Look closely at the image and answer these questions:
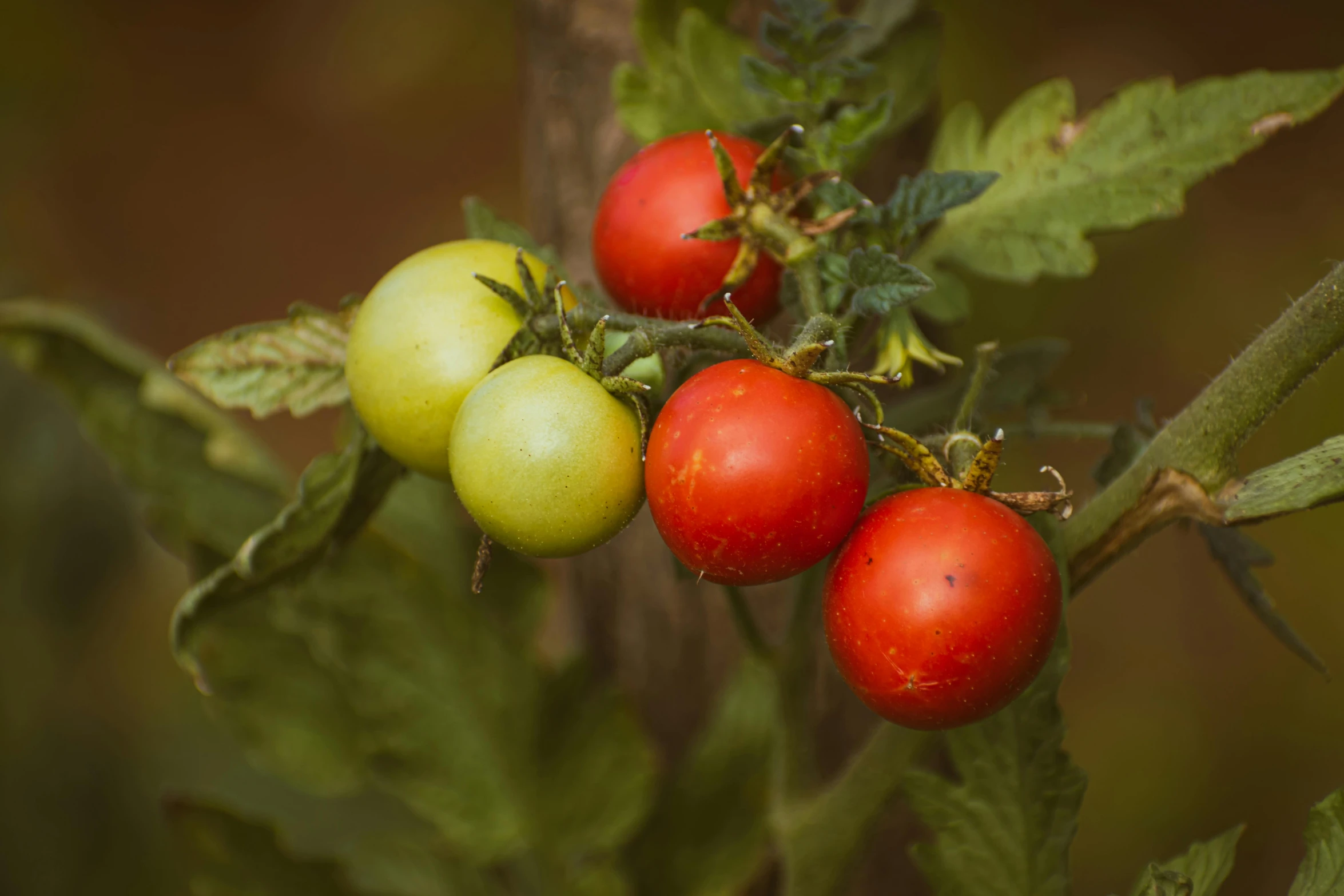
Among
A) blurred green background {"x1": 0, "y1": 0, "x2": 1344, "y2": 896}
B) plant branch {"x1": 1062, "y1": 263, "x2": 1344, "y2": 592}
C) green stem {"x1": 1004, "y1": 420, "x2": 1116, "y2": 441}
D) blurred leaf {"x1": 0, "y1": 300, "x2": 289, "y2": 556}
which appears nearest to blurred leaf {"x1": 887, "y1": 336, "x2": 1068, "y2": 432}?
green stem {"x1": 1004, "y1": 420, "x2": 1116, "y2": 441}

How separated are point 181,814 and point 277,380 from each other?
1.37 feet

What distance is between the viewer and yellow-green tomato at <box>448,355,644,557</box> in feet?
1.39

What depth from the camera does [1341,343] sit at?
17.9 inches

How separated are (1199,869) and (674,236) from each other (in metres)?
0.43

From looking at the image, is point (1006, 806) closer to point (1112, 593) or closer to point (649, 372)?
point (649, 372)

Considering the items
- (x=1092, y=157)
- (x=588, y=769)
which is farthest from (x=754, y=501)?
(x=588, y=769)

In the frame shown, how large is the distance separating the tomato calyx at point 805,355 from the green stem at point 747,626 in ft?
0.68

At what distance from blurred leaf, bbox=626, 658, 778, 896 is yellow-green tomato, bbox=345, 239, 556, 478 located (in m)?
0.45

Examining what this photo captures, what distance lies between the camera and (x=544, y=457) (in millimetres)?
424

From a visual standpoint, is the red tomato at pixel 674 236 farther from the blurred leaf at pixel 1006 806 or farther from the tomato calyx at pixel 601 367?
the blurred leaf at pixel 1006 806

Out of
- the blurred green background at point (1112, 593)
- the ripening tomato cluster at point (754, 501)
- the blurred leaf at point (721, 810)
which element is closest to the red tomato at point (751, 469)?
the ripening tomato cluster at point (754, 501)

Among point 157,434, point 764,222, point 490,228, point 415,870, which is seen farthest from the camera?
point 415,870

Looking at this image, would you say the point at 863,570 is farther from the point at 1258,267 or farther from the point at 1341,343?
the point at 1258,267

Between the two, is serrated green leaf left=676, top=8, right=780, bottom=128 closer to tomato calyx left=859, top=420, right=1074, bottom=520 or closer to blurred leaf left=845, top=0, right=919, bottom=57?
blurred leaf left=845, top=0, right=919, bottom=57
